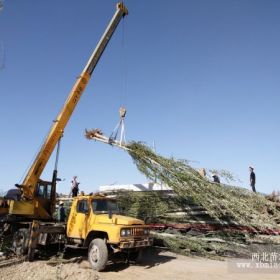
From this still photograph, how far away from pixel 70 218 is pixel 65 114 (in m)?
4.19

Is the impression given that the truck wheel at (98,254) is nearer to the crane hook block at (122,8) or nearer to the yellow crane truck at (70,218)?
the yellow crane truck at (70,218)

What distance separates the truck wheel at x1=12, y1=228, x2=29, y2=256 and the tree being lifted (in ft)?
15.1

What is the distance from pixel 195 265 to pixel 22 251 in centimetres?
570

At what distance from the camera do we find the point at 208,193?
1104 centimetres

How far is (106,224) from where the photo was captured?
9.79 m

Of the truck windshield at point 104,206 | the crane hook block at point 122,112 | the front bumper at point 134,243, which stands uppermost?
the crane hook block at point 122,112

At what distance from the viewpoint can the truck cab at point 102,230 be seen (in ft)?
31.0

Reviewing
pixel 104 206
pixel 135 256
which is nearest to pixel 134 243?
pixel 135 256

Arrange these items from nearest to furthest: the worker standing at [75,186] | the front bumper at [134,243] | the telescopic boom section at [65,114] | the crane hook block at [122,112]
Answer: the front bumper at [134,243] < the telescopic boom section at [65,114] < the crane hook block at [122,112] < the worker standing at [75,186]

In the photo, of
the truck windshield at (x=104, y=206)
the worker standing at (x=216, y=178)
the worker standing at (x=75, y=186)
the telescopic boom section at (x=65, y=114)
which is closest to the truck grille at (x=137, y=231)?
the truck windshield at (x=104, y=206)

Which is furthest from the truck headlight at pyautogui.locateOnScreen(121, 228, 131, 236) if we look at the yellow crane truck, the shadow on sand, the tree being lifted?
the tree being lifted

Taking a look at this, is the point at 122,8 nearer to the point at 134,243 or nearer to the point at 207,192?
the point at 207,192

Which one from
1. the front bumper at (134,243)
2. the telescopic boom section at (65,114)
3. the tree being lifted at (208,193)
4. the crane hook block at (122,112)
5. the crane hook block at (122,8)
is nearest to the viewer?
the front bumper at (134,243)

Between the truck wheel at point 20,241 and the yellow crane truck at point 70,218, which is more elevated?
the yellow crane truck at point 70,218
